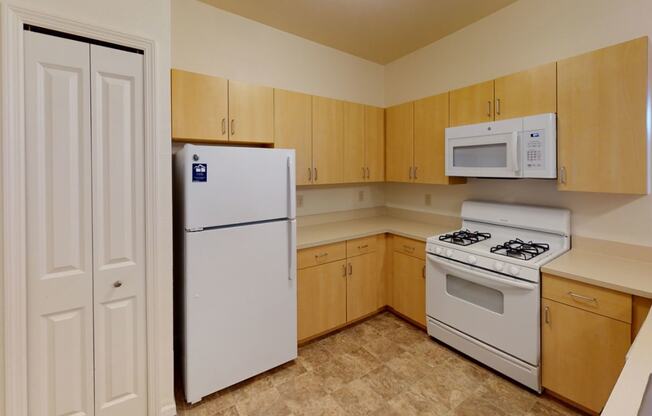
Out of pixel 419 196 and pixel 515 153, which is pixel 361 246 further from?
pixel 515 153

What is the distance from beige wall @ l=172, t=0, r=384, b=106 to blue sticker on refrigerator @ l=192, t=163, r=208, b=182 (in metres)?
1.11

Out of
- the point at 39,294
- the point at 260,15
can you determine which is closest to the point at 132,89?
the point at 39,294

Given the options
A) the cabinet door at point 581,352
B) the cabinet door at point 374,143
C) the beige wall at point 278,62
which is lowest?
the cabinet door at point 581,352

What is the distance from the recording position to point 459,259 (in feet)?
7.51

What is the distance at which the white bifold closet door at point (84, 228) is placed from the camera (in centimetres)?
145

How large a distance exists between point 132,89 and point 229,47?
4.13 feet

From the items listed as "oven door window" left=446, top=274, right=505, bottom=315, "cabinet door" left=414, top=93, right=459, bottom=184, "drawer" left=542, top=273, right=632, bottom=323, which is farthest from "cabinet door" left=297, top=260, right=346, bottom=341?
"drawer" left=542, top=273, right=632, bottom=323

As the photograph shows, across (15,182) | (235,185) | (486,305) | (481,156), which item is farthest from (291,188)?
(486,305)

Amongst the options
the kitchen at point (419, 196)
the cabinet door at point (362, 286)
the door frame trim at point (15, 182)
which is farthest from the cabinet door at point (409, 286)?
the door frame trim at point (15, 182)

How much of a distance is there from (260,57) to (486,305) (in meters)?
2.79

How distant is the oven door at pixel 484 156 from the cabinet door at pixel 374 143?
32.7 inches

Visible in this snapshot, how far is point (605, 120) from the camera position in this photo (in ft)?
6.02

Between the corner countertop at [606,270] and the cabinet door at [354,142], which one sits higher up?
the cabinet door at [354,142]

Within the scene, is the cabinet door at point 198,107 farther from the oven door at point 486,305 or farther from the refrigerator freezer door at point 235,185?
the oven door at point 486,305
